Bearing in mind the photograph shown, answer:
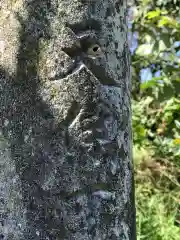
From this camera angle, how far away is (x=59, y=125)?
1329 millimetres

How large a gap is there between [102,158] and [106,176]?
5cm

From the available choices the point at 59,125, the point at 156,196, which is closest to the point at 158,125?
the point at 156,196

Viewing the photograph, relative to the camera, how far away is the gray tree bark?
132 cm

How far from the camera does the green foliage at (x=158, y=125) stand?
3.90m

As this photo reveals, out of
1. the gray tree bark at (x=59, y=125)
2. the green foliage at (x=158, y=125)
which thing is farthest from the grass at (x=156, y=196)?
the gray tree bark at (x=59, y=125)

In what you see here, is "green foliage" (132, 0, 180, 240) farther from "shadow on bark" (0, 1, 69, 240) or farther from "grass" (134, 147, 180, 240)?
"shadow on bark" (0, 1, 69, 240)

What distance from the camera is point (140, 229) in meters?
3.60

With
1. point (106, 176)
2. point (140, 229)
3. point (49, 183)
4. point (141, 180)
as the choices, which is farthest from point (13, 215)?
point (141, 180)

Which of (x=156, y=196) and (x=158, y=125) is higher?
(x=158, y=125)

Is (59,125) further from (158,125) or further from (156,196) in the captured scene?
(158,125)

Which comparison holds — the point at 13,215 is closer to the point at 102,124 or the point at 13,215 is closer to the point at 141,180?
the point at 102,124

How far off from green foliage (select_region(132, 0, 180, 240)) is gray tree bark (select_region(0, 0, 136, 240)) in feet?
5.88

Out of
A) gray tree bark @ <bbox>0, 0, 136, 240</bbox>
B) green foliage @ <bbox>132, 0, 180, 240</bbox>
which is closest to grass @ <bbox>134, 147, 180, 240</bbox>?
green foliage @ <bbox>132, 0, 180, 240</bbox>

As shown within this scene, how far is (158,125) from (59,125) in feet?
13.2
